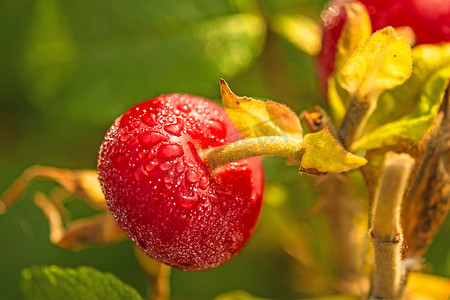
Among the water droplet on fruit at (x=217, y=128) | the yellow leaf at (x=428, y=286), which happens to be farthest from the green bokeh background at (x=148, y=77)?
the water droplet on fruit at (x=217, y=128)

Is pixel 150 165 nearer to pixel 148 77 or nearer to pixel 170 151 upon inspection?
pixel 170 151

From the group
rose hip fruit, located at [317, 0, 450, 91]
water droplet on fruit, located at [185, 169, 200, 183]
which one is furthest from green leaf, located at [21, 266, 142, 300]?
rose hip fruit, located at [317, 0, 450, 91]

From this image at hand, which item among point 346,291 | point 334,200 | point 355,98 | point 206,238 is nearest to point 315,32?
point 334,200

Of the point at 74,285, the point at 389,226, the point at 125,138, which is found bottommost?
the point at 74,285

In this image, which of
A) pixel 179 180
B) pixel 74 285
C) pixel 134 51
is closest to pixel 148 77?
pixel 134 51

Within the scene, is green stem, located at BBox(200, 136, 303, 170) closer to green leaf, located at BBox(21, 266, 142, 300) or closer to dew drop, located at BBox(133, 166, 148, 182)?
dew drop, located at BBox(133, 166, 148, 182)

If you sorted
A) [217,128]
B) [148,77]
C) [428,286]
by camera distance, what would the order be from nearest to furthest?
1. [217,128]
2. [428,286]
3. [148,77]

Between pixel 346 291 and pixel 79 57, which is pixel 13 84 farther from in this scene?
pixel 346 291
